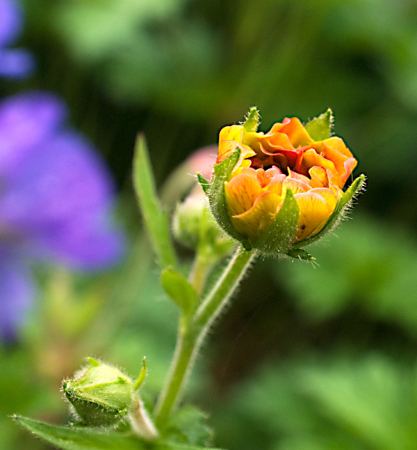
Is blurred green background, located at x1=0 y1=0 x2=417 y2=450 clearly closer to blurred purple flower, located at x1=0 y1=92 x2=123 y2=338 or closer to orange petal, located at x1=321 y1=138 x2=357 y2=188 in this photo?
blurred purple flower, located at x1=0 y1=92 x2=123 y2=338

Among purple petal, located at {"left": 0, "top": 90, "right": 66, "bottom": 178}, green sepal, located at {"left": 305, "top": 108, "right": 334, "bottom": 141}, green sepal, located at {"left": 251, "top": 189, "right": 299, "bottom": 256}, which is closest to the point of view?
green sepal, located at {"left": 251, "top": 189, "right": 299, "bottom": 256}

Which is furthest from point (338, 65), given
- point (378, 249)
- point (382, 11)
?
point (378, 249)

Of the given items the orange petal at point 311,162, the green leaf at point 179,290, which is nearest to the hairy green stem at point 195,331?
the green leaf at point 179,290

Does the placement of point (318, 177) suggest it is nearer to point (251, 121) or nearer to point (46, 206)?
point (251, 121)

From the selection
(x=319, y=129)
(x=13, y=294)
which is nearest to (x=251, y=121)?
(x=319, y=129)

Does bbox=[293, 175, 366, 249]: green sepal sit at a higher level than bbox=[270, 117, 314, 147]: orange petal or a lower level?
lower

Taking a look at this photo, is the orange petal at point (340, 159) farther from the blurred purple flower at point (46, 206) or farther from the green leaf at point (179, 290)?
the blurred purple flower at point (46, 206)

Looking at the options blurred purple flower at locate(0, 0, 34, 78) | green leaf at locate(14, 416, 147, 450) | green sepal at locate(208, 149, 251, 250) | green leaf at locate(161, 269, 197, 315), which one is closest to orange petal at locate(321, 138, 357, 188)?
green sepal at locate(208, 149, 251, 250)
